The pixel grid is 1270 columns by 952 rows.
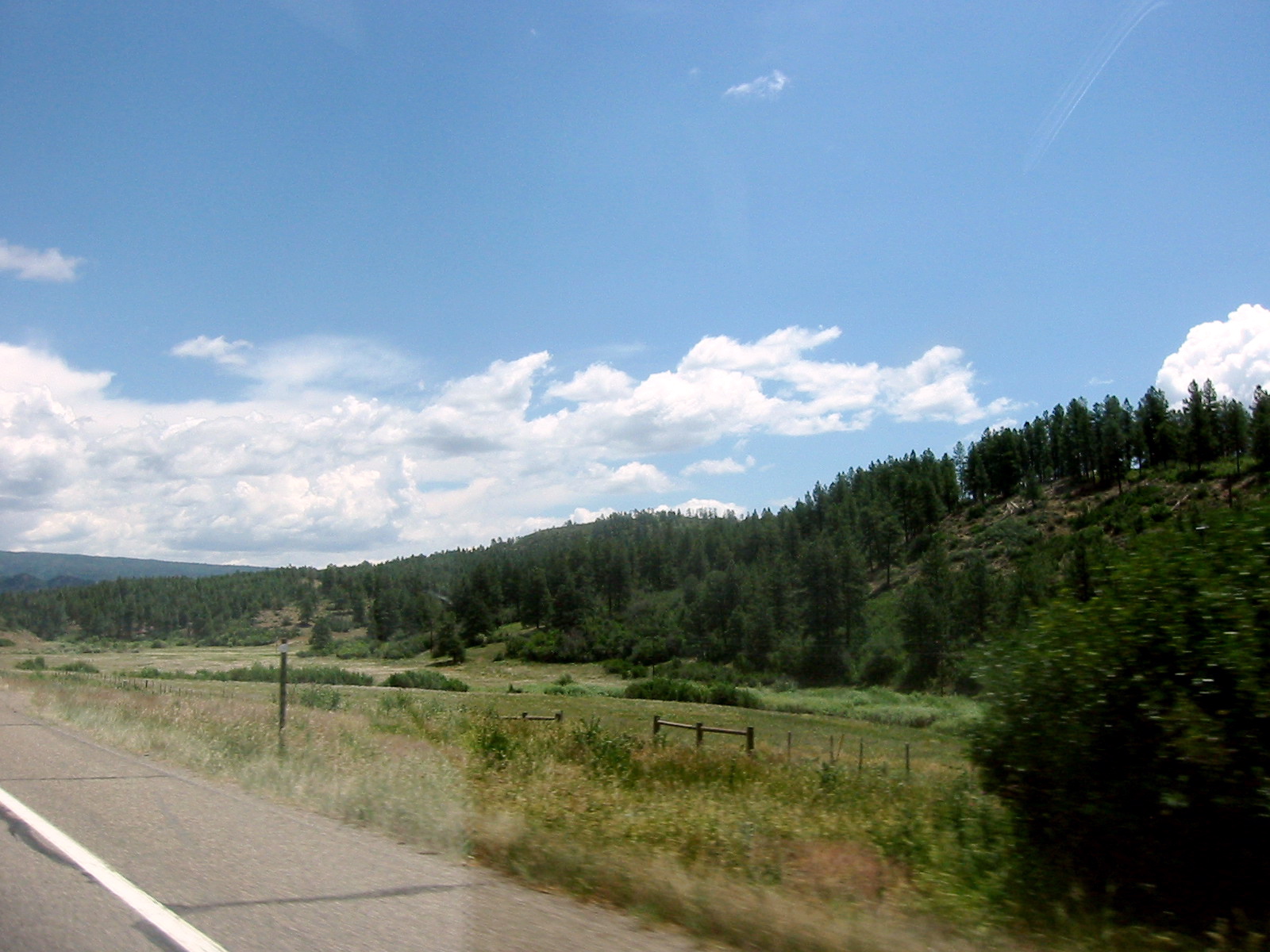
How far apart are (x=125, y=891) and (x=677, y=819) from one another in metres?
5.02

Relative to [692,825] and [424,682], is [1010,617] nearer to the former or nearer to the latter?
[692,825]

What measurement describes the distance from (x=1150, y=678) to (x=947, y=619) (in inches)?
2925

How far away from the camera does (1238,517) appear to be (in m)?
7.41

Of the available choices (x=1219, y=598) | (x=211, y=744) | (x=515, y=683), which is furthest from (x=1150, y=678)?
→ (x=515, y=683)

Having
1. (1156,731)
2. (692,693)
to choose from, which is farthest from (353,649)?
(1156,731)

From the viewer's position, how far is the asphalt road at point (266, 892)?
5.53m

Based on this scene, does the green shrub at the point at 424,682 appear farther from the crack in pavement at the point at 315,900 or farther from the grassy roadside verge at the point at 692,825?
the crack in pavement at the point at 315,900

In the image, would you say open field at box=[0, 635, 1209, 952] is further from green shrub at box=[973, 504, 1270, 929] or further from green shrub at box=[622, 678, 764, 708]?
green shrub at box=[622, 678, 764, 708]

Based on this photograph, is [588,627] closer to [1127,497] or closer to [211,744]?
[1127,497]

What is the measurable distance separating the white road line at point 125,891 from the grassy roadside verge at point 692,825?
7.84 feet

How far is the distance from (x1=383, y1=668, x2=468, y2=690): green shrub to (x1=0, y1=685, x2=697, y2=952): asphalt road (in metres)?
53.8

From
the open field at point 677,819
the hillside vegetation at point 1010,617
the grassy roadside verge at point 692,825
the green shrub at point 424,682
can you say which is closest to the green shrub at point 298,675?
the green shrub at point 424,682

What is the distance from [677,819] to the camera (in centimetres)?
955

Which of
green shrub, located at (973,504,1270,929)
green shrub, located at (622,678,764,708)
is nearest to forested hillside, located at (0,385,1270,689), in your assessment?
green shrub, located at (622,678,764,708)
